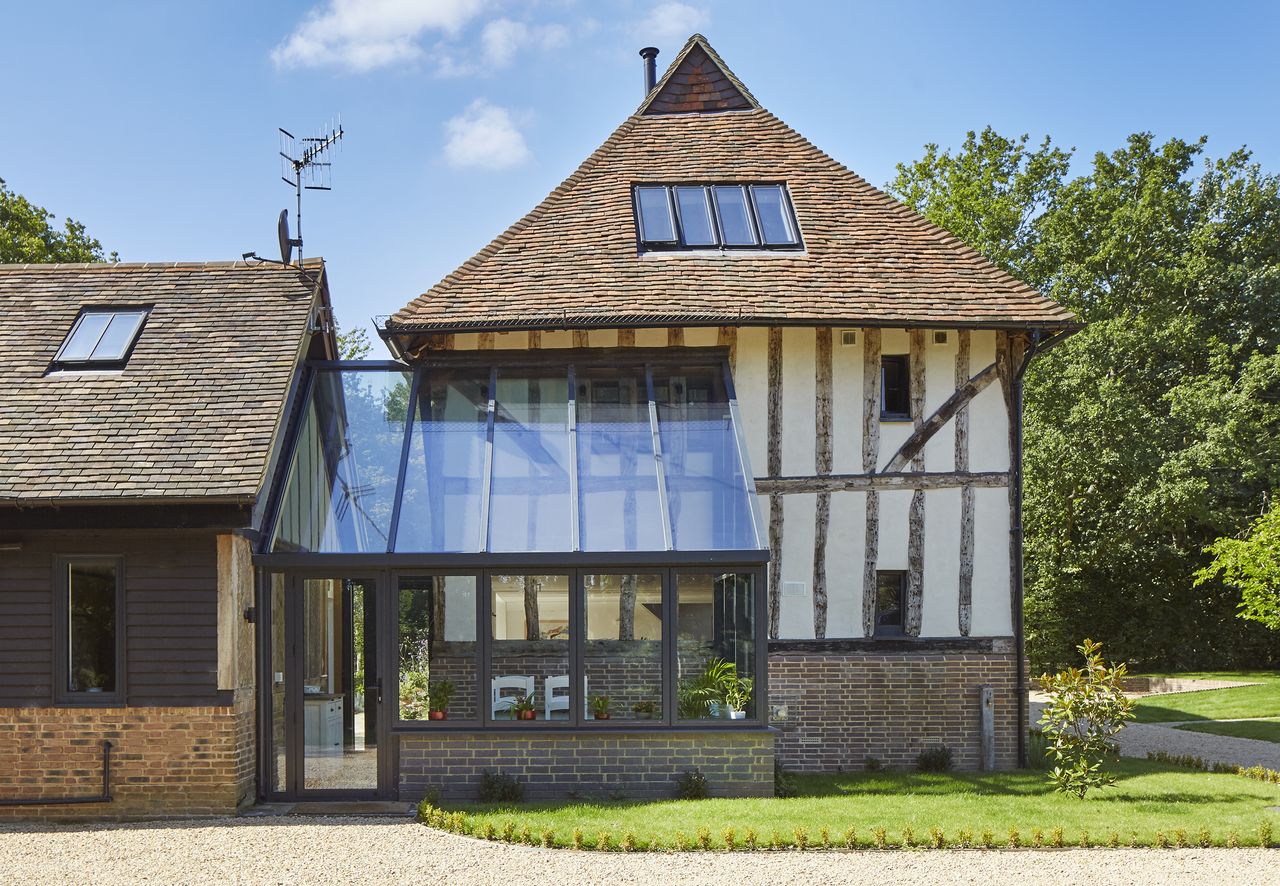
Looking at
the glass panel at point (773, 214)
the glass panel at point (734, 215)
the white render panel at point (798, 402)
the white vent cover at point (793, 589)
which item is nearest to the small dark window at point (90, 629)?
the white vent cover at point (793, 589)

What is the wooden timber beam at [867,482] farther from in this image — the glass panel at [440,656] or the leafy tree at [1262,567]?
the leafy tree at [1262,567]

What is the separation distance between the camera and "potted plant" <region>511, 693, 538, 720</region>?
1013cm

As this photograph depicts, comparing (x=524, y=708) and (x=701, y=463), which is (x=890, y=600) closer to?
(x=701, y=463)

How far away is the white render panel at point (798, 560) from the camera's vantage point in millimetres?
12047

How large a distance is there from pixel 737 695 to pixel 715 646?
1.53ft

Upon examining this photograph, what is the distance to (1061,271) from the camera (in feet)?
83.9

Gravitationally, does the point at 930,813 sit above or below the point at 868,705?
below

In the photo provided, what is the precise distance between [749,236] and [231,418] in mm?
6287

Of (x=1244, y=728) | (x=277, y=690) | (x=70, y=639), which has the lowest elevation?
(x=1244, y=728)

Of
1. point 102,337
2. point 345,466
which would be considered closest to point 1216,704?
point 345,466

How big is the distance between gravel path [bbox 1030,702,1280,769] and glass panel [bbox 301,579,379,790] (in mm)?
8956

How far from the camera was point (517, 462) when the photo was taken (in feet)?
36.7

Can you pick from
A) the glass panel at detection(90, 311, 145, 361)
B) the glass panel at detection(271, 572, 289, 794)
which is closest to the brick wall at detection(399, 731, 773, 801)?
the glass panel at detection(271, 572, 289, 794)

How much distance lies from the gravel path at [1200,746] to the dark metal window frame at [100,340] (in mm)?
12017
